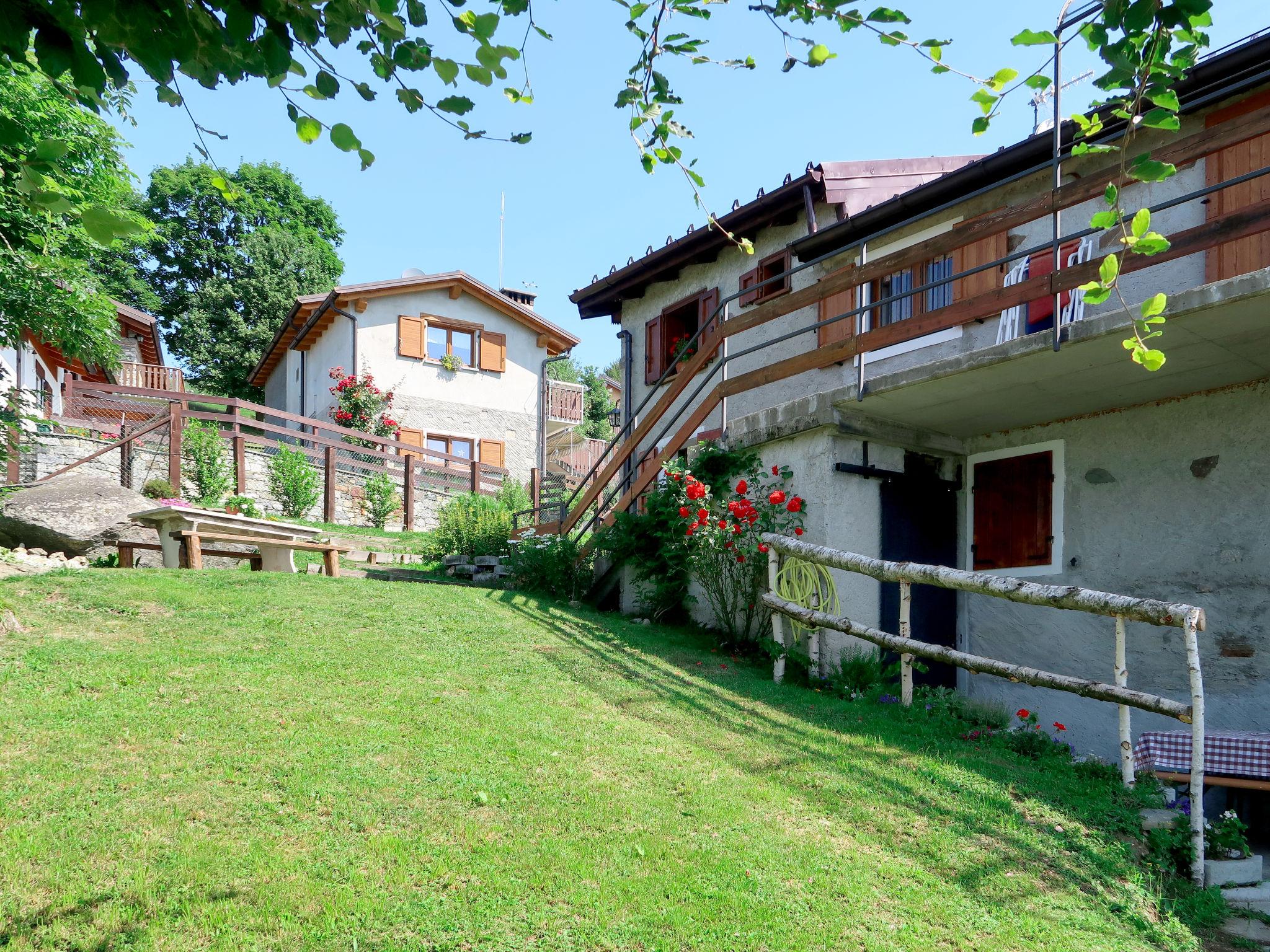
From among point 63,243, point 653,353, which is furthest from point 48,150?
point 653,353

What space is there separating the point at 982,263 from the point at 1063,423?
97.2 inches

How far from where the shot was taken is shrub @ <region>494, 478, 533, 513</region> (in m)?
16.8

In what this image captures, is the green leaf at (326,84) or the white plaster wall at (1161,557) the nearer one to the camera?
the green leaf at (326,84)

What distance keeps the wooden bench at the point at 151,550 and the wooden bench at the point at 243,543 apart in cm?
22

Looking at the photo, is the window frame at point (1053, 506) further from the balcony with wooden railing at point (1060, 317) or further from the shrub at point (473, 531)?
the shrub at point (473, 531)

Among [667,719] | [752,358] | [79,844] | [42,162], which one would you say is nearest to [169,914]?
[79,844]

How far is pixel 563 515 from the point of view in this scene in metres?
12.0

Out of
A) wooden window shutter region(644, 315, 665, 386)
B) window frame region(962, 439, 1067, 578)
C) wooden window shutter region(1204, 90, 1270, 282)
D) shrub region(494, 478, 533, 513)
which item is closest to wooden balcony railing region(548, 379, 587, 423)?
shrub region(494, 478, 533, 513)

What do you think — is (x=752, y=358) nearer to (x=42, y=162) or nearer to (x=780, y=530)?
(x=780, y=530)

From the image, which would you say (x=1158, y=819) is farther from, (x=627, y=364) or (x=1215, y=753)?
(x=627, y=364)

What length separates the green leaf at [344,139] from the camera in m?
2.90

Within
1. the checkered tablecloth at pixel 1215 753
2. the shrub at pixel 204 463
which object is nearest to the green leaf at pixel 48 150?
the checkered tablecloth at pixel 1215 753

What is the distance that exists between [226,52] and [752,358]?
10.5 metres

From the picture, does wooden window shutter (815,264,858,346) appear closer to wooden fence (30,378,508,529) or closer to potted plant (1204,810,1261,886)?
potted plant (1204,810,1261,886)
